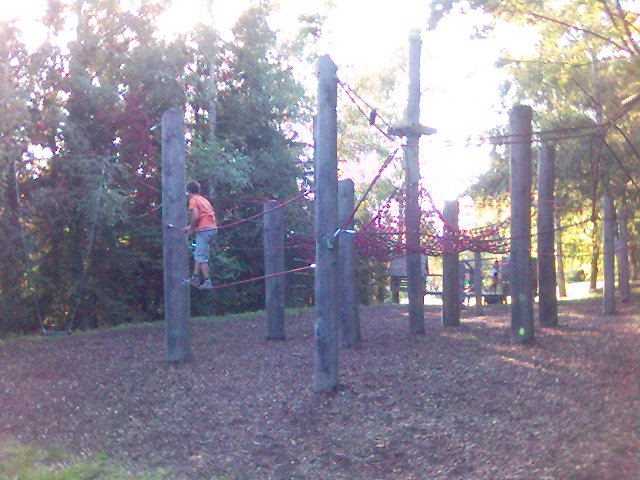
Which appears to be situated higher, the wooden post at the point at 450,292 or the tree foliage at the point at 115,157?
the tree foliage at the point at 115,157

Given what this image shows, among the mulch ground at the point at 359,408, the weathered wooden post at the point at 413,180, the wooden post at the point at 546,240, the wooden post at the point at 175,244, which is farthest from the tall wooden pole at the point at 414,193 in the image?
the wooden post at the point at 175,244

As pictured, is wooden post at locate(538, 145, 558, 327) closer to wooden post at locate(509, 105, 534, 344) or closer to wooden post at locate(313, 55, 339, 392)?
wooden post at locate(509, 105, 534, 344)

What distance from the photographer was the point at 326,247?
30.6ft

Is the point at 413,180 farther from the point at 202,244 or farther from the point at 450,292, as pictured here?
the point at 202,244

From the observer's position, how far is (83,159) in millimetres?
18141

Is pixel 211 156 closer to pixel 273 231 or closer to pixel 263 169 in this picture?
pixel 263 169

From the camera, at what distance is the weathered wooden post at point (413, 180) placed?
43.3ft

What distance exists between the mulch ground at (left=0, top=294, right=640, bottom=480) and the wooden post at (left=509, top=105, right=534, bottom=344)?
0.44 meters

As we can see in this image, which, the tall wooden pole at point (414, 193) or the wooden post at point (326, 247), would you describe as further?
the tall wooden pole at point (414, 193)

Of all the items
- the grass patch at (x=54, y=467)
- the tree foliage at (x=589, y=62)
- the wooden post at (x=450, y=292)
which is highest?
the tree foliage at (x=589, y=62)

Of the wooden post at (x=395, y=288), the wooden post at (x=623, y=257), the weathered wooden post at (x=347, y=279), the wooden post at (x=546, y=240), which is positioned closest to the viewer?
the weathered wooden post at (x=347, y=279)

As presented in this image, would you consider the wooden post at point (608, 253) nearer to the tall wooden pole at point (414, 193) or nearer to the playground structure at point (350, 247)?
the playground structure at point (350, 247)

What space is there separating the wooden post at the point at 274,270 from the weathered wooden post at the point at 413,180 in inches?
80.5

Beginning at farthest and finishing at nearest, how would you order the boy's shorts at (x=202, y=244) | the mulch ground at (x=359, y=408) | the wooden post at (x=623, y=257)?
1. the wooden post at (x=623, y=257)
2. the boy's shorts at (x=202, y=244)
3. the mulch ground at (x=359, y=408)
